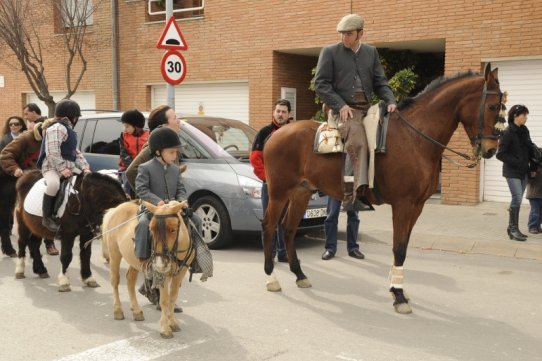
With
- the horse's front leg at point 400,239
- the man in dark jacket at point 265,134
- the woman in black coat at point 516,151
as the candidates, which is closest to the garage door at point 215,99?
the woman in black coat at point 516,151

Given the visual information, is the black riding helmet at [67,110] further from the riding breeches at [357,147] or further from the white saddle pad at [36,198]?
the riding breeches at [357,147]

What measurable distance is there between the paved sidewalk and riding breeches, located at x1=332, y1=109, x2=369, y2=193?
3.51 meters

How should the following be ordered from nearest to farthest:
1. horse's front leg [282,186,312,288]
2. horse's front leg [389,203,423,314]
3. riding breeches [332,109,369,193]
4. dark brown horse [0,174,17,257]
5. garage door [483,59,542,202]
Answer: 1. horse's front leg [389,203,423,314]
2. riding breeches [332,109,369,193]
3. horse's front leg [282,186,312,288]
4. dark brown horse [0,174,17,257]
5. garage door [483,59,542,202]

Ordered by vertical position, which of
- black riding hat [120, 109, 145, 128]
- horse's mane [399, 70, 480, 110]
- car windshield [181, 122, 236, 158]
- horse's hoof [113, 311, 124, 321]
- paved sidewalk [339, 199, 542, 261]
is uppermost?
horse's mane [399, 70, 480, 110]

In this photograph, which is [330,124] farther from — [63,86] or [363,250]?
[63,86]

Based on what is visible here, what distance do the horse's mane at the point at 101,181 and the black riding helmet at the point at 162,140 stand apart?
1.40 metres

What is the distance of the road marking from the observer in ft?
15.2

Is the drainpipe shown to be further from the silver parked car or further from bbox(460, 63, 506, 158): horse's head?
bbox(460, 63, 506, 158): horse's head

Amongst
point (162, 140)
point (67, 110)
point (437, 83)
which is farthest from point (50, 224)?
point (437, 83)

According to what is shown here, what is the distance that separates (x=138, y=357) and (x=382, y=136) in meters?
3.10

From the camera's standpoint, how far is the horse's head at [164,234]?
15.8 ft

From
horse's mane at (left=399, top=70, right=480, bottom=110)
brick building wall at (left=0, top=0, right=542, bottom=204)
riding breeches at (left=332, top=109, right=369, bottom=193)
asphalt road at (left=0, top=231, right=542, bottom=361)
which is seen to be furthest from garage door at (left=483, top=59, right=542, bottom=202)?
riding breeches at (left=332, top=109, right=369, bottom=193)

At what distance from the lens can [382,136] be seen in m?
6.12

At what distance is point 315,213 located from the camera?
8.96 metres
